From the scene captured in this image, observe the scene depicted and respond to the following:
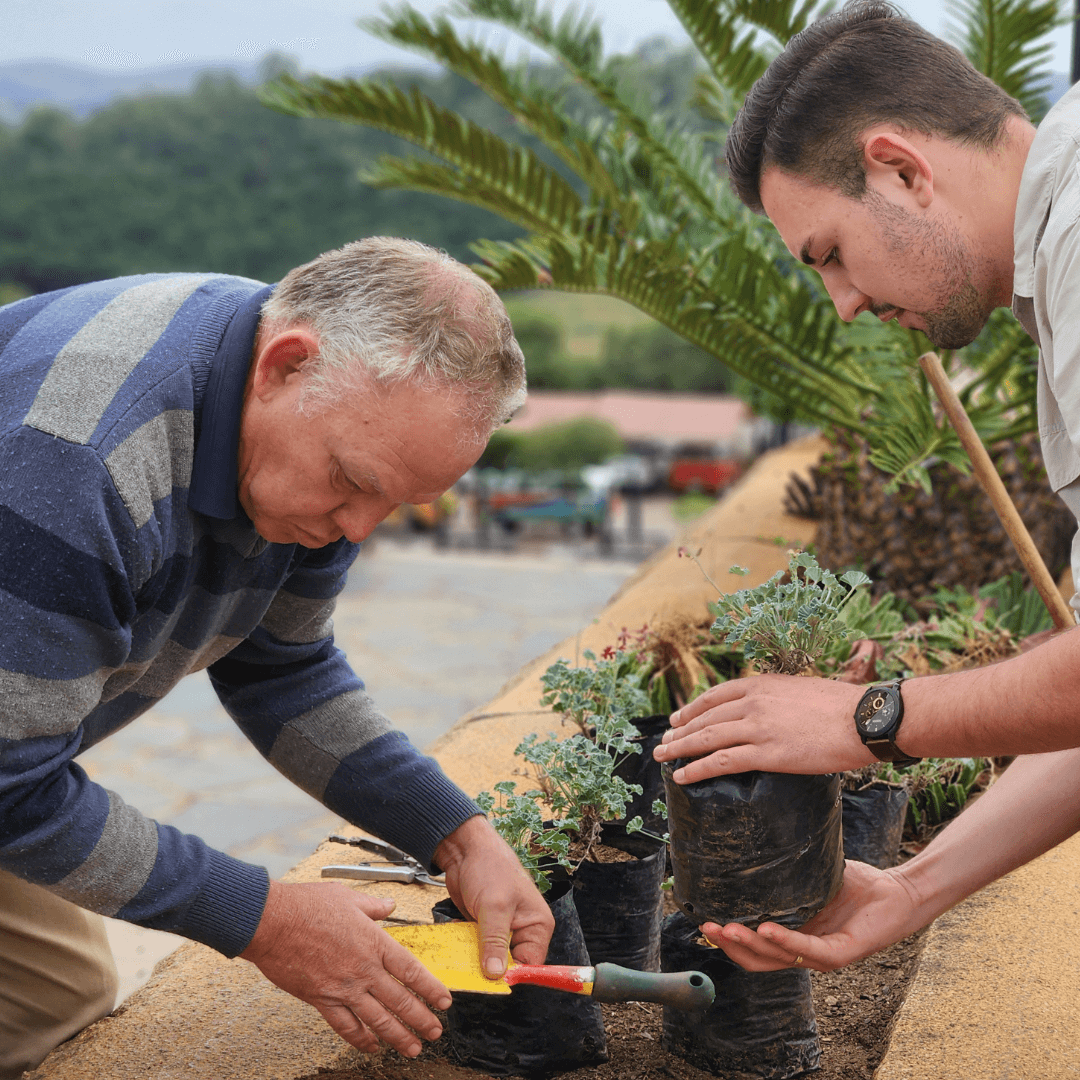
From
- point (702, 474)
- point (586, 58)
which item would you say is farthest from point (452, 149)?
point (702, 474)

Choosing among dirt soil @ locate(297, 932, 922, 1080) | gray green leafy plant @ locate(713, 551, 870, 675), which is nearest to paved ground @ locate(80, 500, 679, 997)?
dirt soil @ locate(297, 932, 922, 1080)

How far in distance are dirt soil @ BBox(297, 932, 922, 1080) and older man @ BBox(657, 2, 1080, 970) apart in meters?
0.31

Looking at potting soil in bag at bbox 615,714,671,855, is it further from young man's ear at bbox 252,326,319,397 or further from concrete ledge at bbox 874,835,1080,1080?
young man's ear at bbox 252,326,319,397

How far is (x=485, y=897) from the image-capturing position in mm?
1641

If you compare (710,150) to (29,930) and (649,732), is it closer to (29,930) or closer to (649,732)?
(649,732)

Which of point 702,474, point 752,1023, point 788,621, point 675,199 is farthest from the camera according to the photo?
point 702,474

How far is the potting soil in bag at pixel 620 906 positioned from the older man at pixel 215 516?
24 centimetres

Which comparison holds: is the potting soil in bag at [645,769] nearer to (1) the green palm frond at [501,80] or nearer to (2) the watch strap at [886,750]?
(2) the watch strap at [886,750]

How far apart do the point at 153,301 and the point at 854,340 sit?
110 inches

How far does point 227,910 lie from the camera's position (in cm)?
146

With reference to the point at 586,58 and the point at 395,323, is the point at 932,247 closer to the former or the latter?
the point at 395,323

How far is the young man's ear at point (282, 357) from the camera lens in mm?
1489

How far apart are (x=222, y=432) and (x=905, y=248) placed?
0.94 metres

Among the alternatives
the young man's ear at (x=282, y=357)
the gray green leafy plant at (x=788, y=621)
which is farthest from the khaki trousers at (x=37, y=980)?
the gray green leafy plant at (x=788, y=621)
